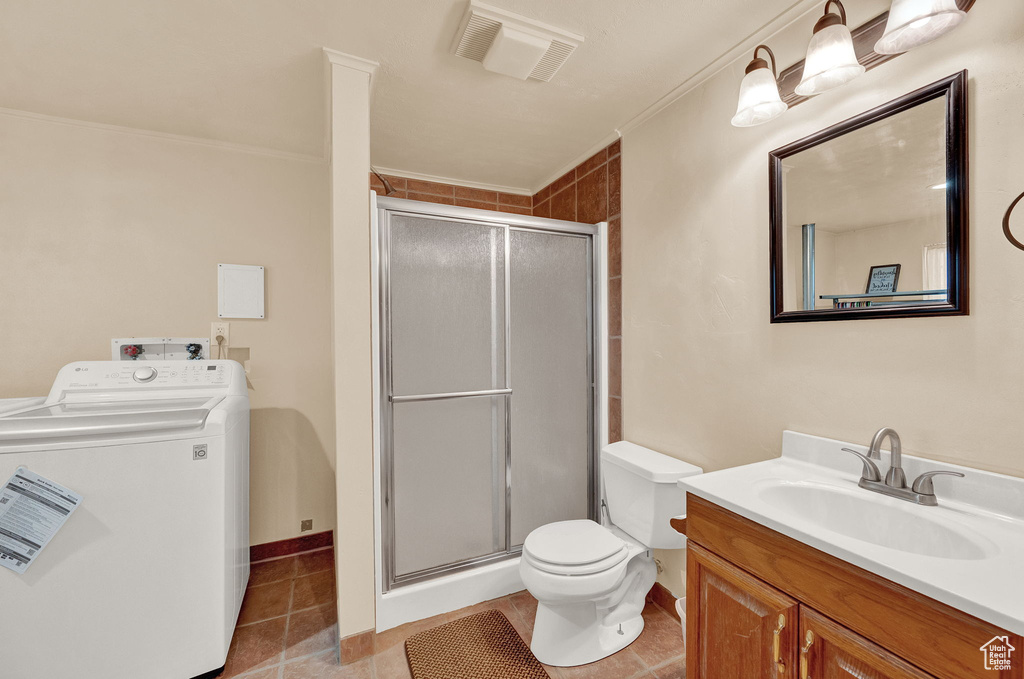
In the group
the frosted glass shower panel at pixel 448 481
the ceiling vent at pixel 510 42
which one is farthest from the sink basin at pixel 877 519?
the ceiling vent at pixel 510 42

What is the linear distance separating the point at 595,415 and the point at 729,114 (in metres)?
1.50

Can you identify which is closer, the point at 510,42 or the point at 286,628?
the point at 510,42

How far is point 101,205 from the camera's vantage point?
85.3 inches

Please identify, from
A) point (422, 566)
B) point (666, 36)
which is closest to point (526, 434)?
point (422, 566)

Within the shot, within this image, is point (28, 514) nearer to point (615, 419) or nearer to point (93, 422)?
point (93, 422)

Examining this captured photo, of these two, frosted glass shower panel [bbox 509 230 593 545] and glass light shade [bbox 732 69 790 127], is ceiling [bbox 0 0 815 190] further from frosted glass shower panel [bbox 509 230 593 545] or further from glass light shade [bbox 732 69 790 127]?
frosted glass shower panel [bbox 509 230 593 545]

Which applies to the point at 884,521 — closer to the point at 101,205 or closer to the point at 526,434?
the point at 526,434

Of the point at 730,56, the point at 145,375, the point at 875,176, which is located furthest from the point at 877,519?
the point at 145,375

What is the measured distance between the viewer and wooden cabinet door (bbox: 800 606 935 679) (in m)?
0.80

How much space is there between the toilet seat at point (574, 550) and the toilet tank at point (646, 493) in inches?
4.2

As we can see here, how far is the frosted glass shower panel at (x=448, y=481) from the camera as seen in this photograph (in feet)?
6.46

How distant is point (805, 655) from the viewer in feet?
3.08

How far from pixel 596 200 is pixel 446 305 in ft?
3.49

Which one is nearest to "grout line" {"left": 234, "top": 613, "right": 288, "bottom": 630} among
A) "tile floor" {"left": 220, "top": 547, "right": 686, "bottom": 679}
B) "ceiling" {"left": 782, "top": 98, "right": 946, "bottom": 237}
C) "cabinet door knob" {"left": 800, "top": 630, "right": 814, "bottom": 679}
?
"tile floor" {"left": 220, "top": 547, "right": 686, "bottom": 679}
